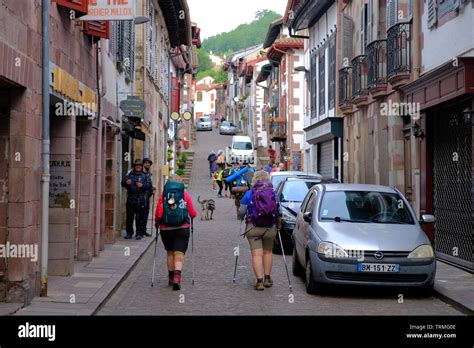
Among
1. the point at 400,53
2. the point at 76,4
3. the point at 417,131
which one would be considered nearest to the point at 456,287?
the point at 417,131

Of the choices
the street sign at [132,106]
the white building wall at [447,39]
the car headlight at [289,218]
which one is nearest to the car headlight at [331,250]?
the white building wall at [447,39]

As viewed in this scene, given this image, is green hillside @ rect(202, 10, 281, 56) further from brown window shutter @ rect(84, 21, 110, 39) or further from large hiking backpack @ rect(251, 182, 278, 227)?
large hiking backpack @ rect(251, 182, 278, 227)

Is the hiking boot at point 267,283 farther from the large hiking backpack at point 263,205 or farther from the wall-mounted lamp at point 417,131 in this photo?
the wall-mounted lamp at point 417,131

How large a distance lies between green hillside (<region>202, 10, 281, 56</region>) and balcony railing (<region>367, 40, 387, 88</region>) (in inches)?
5639

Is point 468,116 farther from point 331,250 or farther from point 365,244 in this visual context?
point 331,250

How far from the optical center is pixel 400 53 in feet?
61.3

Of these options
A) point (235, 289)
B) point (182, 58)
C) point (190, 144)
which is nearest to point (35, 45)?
point (235, 289)

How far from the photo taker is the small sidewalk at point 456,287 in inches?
429

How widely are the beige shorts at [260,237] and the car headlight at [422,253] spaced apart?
2152 millimetres

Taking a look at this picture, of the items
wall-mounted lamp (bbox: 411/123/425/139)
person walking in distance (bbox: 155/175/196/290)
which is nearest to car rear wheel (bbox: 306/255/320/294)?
person walking in distance (bbox: 155/175/196/290)

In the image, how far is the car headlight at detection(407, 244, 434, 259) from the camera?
456 inches

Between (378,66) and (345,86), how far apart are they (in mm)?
5315

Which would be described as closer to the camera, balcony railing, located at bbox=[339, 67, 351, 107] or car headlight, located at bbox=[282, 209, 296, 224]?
car headlight, located at bbox=[282, 209, 296, 224]

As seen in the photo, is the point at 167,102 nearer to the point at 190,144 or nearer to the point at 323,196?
the point at 323,196
